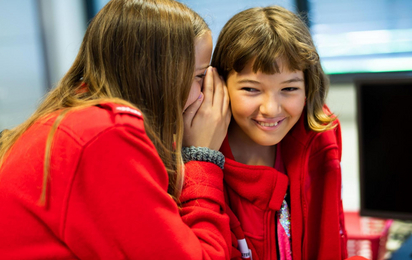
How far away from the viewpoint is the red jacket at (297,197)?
42.8 inches

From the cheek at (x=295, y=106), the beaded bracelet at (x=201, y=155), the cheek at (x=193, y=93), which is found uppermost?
the cheek at (x=193, y=93)

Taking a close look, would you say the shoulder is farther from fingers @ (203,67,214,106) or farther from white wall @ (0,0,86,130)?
white wall @ (0,0,86,130)

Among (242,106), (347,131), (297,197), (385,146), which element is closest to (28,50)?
(347,131)

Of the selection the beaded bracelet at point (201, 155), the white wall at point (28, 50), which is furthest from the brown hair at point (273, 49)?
the white wall at point (28, 50)

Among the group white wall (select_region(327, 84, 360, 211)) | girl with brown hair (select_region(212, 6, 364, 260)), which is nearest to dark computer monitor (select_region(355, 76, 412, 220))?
girl with brown hair (select_region(212, 6, 364, 260))

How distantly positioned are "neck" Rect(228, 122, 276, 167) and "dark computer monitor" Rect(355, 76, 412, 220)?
27 centimetres

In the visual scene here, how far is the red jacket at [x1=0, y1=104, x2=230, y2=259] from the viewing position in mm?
703

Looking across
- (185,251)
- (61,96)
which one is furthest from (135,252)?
(61,96)

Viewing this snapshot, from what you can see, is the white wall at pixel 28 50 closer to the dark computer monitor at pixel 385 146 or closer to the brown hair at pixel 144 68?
the brown hair at pixel 144 68

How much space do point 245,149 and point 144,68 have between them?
0.44 m

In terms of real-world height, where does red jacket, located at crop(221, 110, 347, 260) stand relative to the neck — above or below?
below

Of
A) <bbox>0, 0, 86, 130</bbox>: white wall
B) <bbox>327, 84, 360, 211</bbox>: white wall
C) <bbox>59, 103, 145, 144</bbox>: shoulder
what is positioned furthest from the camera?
<bbox>0, 0, 86, 130</bbox>: white wall

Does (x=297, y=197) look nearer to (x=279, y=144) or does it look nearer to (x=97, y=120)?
(x=279, y=144)

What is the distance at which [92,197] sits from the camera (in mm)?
707
